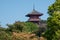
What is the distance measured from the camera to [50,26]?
2459cm

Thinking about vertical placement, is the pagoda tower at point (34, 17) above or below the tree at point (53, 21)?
below

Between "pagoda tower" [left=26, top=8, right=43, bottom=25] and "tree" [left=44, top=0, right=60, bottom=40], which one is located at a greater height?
"tree" [left=44, top=0, right=60, bottom=40]

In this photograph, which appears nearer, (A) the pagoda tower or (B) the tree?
(B) the tree

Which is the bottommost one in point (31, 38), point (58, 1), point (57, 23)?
point (31, 38)

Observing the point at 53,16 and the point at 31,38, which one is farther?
the point at 31,38

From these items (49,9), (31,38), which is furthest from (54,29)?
(31,38)

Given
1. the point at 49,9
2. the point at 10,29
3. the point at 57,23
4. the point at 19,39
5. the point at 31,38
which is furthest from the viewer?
the point at 10,29

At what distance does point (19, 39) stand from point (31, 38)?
4147mm

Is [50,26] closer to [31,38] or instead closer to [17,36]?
[17,36]

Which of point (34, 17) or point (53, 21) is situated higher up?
point (53, 21)

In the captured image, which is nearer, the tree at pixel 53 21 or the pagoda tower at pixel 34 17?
the tree at pixel 53 21

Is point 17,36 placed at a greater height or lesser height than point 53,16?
lesser

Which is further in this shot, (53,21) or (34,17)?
(34,17)

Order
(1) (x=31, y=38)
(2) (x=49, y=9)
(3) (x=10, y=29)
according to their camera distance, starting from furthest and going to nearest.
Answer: (3) (x=10, y=29) → (1) (x=31, y=38) → (2) (x=49, y=9)
